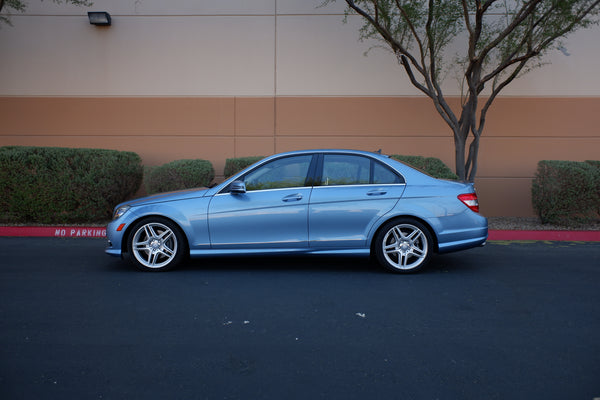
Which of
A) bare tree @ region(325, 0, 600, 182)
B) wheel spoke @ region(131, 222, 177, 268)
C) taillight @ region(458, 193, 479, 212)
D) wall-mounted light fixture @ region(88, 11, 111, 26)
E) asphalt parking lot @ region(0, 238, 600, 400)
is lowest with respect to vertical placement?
asphalt parking lot @ region(0, 238, 600, 400)

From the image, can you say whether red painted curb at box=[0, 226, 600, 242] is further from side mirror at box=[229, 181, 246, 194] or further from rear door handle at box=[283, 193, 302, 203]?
rear door handle at box=[283, 193, 302, 203]

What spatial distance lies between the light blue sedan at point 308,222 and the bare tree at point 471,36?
4277 millimetres

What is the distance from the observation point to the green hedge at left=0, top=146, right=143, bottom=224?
9195 millimetres

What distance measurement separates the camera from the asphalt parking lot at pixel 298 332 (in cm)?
293

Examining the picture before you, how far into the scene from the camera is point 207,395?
280 centimetres

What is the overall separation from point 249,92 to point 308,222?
6.67m

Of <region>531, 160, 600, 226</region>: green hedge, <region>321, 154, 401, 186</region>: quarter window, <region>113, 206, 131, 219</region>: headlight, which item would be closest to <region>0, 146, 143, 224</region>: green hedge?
<region>113, 206, 131, 219</region>: headlight

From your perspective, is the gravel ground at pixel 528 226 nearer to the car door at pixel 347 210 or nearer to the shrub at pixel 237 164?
the car door at pixel 347 210

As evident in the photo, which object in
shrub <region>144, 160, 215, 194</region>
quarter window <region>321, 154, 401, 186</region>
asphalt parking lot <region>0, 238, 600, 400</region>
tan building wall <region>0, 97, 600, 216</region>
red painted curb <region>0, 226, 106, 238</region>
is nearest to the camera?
asphalt parking lot <region>0, 238, 600, 400</region>

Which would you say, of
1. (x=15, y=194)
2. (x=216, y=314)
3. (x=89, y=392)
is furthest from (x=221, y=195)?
(x=15, y=194)

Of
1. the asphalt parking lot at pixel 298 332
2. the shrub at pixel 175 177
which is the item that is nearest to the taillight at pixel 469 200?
the asphalt parking lot at pixel 298 332

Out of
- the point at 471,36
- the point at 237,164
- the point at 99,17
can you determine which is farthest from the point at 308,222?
the point at 99,17

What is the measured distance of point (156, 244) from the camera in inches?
230

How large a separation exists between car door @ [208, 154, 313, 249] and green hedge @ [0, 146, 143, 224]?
467 centimetres
